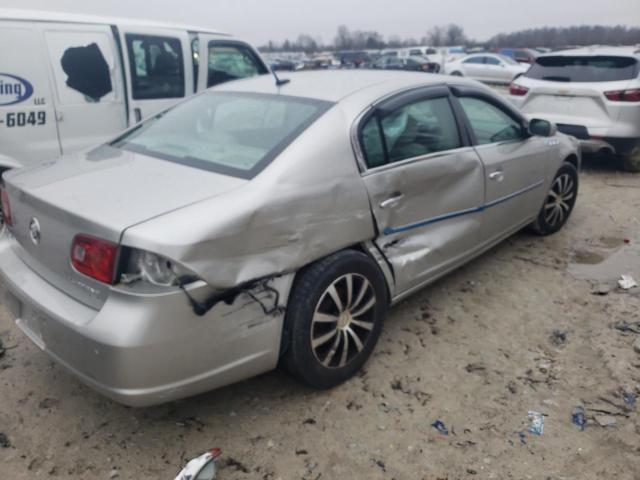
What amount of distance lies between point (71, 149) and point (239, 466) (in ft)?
11.9

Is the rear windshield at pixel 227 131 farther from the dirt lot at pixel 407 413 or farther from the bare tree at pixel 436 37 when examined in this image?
the bare tree at pixel 436 37

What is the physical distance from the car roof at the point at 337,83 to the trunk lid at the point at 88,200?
34.7 inches

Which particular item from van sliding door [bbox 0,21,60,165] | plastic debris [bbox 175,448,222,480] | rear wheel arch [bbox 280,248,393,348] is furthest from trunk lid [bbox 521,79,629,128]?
plastic debris [bbox 175,448,222,480]

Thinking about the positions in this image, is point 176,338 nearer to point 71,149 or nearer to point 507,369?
point 507,369

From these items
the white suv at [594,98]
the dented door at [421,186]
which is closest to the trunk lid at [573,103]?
the white suv at [594,98]

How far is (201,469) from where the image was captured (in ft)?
7.42

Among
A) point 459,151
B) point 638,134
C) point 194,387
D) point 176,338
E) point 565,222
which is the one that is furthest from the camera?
point 638,134

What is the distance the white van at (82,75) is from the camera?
4.45m

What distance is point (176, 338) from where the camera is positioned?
2127 mm

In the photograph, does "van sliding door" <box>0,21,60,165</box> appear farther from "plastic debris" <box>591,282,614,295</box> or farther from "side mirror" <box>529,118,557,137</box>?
"plastic debris" <box>591,282,614,295</box>

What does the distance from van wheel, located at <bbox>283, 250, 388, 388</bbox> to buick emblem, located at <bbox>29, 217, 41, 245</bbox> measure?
119 cm

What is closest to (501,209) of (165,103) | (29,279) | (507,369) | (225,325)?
→ (507,369)

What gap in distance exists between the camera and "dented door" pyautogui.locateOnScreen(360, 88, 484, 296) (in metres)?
2.96

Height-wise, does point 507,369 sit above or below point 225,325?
below
